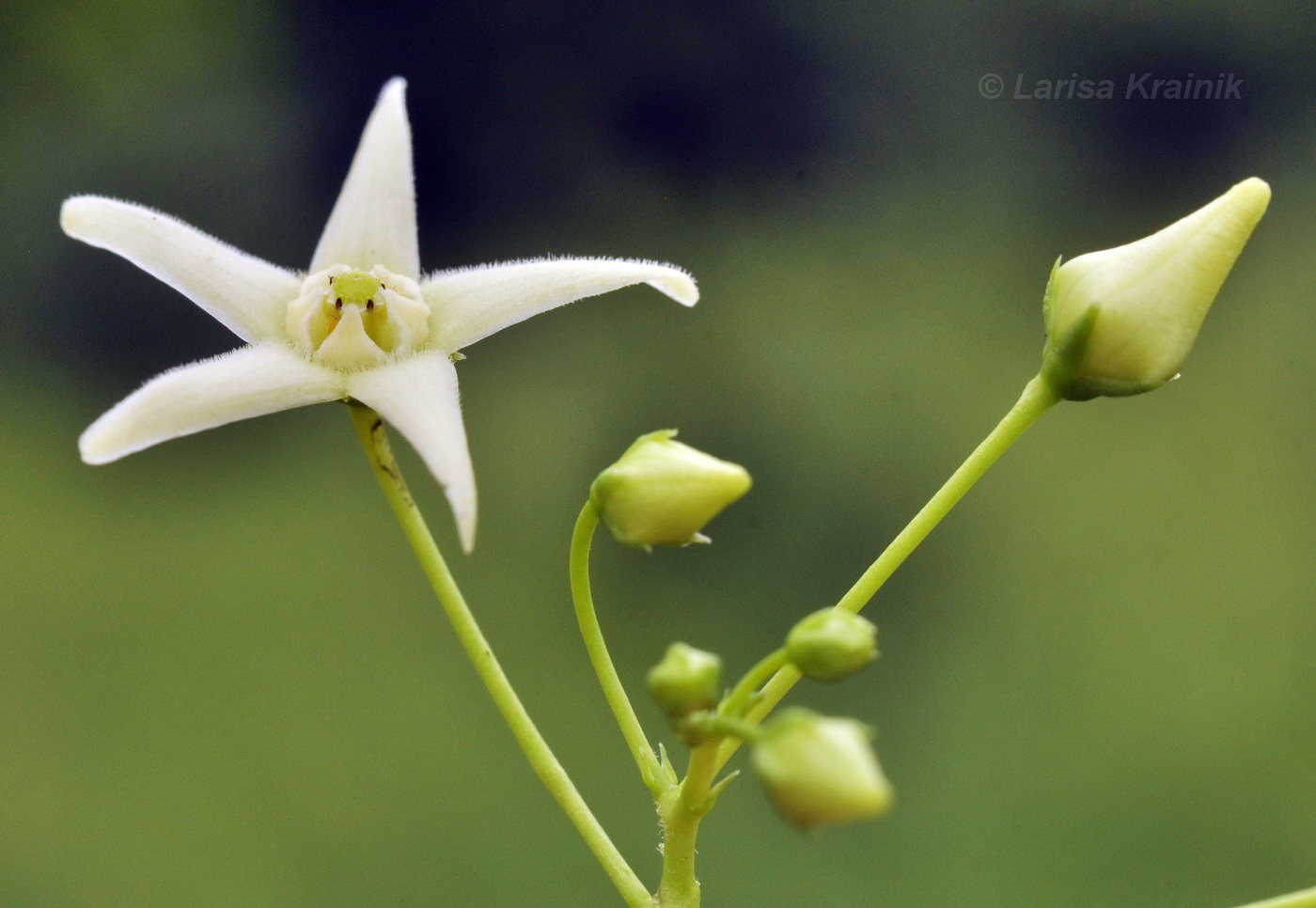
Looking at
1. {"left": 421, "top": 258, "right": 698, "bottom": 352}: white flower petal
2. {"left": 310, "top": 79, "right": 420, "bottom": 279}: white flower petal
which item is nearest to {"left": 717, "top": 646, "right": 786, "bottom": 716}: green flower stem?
{"left": 421, "top": 258, "right": 698, "bottom": 352}: white flower petal

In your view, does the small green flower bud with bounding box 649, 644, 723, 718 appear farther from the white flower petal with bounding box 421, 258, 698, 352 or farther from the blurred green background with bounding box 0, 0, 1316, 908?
the blurred green background with bounding box 0, 0, 1316, 908

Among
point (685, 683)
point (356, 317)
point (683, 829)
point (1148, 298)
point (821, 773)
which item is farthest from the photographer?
point (356, 317)

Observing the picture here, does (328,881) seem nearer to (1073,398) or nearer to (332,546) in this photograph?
(332,546)

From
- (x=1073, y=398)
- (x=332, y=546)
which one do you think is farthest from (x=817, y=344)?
(x=1073, y=398)

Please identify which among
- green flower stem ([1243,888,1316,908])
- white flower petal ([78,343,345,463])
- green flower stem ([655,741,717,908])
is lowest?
green flower stem ([1243,888,1316,908])

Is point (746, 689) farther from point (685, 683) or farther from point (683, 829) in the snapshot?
point (683, 829)

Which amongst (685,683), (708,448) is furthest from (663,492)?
(708,448)
